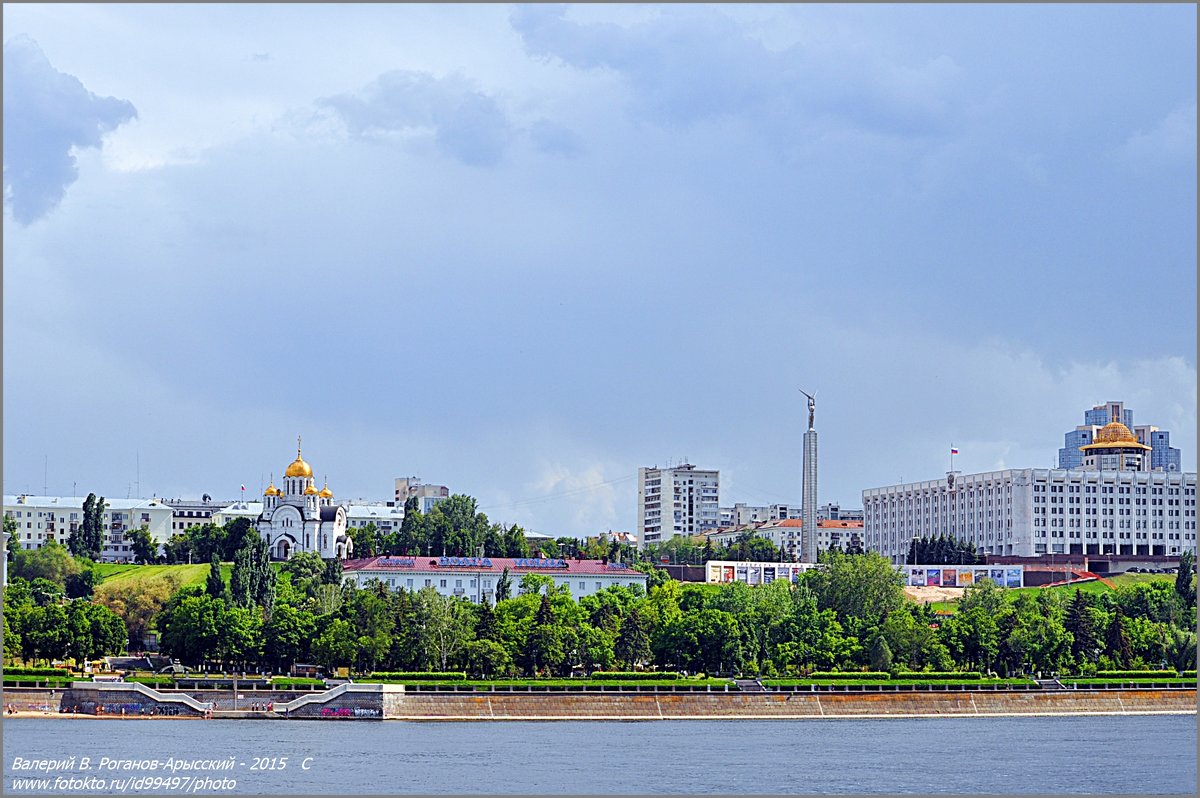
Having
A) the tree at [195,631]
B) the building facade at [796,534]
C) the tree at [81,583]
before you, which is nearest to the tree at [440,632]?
the tree at [195,631]

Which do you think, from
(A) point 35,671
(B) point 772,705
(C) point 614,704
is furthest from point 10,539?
(B) point 772,705

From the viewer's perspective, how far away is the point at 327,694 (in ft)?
247

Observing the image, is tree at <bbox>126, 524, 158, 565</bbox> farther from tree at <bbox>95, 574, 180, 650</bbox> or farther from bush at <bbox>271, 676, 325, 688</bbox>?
bush at <bbox>271, 676, 325, 688</bbox>

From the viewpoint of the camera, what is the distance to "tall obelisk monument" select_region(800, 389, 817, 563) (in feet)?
443

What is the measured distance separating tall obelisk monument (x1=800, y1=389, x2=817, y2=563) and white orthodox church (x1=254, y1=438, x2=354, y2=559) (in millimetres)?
33177

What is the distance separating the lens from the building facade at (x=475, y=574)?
11781 cm

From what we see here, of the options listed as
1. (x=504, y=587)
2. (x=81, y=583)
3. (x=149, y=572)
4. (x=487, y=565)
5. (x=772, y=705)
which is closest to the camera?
(x=772, y=705)

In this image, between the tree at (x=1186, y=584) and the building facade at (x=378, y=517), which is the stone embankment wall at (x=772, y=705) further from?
the building facade at (x=378, y=517)

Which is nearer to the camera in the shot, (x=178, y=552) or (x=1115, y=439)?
(x=178, y=552)

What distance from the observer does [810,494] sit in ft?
445

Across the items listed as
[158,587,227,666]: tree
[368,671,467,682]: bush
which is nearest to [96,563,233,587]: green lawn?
[158,587,227,666]: tree

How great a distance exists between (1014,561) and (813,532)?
2225 cm

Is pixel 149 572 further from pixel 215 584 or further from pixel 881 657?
pixel 881 657

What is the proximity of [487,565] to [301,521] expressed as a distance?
19292 millimetres
